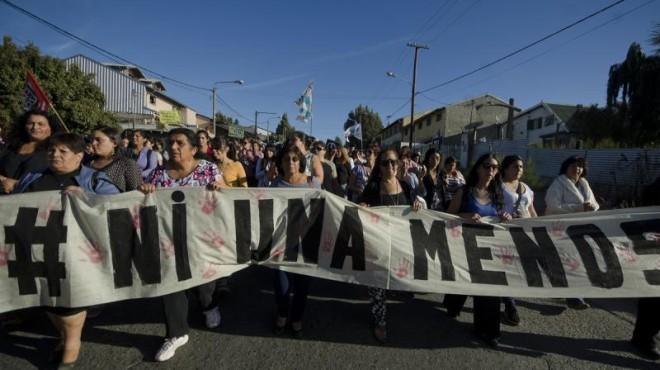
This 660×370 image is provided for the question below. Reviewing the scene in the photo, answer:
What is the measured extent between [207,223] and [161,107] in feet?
129

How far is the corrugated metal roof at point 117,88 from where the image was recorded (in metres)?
31.2

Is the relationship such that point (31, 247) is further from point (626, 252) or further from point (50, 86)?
point (50, 86)

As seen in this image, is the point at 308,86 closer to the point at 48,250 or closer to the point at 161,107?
the point at 48,250

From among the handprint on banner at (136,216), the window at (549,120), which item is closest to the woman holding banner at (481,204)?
the handprint on banner at (136,216)

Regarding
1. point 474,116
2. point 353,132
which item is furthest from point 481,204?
point 474,116

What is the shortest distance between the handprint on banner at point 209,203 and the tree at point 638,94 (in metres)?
19.1

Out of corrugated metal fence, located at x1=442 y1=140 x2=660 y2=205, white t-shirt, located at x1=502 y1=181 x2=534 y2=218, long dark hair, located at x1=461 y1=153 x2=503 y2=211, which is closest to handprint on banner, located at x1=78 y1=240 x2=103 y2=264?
long dark hair, located at x1=461 y1=153 x2=503 y2=211

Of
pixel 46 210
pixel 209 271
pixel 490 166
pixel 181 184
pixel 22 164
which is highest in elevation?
pixel 490 166

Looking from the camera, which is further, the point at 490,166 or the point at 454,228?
the point at 490,166

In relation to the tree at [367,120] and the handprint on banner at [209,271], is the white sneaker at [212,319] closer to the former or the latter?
the handprint on banner at [209,271]

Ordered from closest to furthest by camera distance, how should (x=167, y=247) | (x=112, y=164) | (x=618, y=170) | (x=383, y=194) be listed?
(x=167, y=247) < (x=112, y=164) < (x=383, y=194) < (x=618, y=170)

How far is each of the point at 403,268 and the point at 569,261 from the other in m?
1.47

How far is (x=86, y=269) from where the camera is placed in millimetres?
2646

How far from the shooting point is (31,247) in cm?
261
